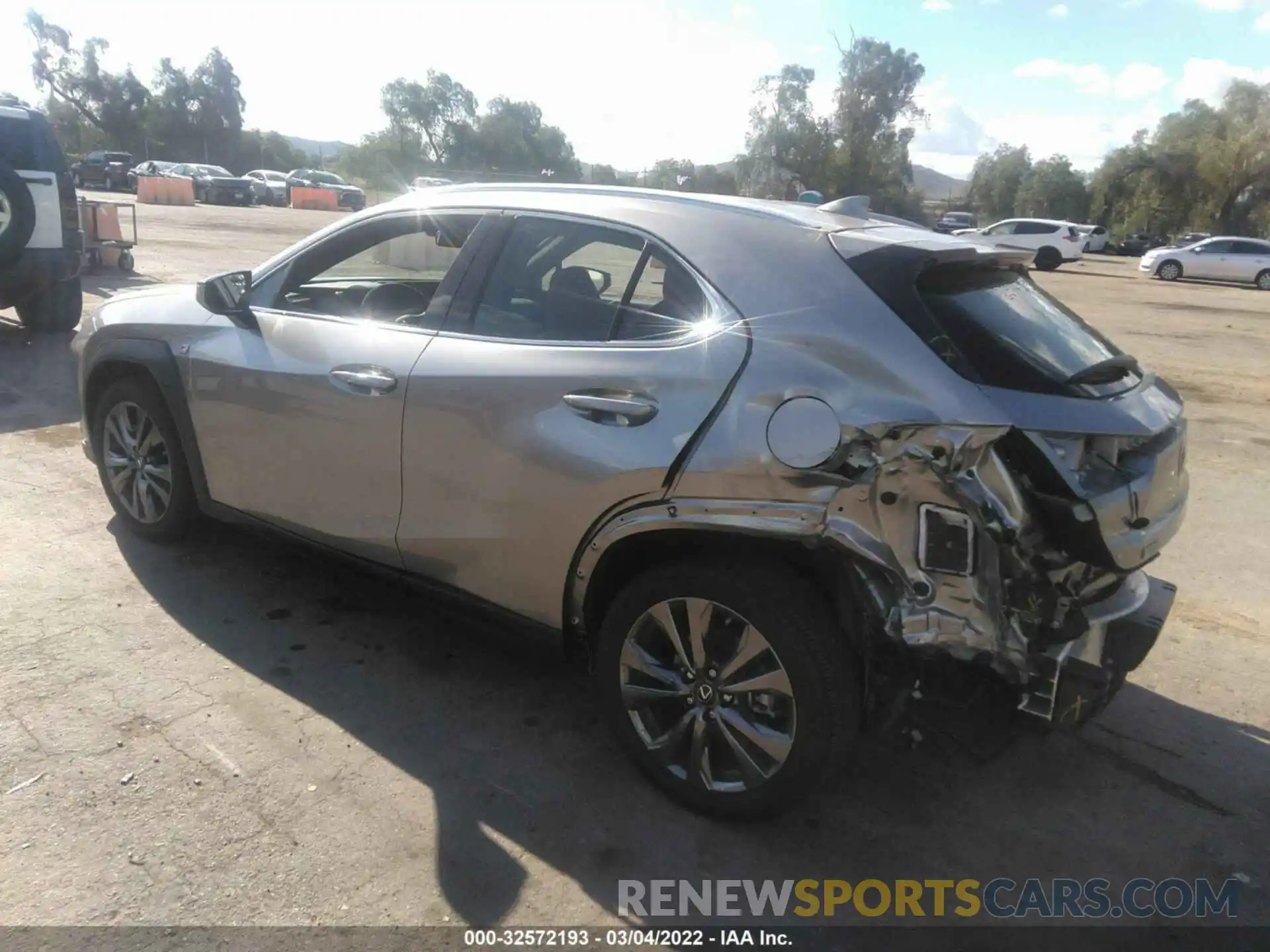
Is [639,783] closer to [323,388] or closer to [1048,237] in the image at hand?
[323,388]

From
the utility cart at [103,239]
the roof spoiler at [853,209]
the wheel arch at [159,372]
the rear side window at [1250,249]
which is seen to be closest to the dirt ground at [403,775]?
the wheel arch at [159,372]

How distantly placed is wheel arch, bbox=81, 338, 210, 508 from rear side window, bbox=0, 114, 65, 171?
5266 millimetres

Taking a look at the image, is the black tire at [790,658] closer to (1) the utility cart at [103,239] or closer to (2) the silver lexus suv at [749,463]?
(2) the silver lexus suv at [749,463]

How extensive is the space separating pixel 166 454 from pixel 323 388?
1.24 m

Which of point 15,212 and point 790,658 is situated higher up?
point 15,212

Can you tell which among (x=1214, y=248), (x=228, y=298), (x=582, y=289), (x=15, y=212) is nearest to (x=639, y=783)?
(x=582, y=289)

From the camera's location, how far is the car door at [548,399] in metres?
2.82

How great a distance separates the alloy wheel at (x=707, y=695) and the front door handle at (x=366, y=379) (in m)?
1.23

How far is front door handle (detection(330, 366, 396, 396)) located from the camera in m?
3.38

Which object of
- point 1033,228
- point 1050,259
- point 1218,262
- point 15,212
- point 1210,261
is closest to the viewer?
point 15,212

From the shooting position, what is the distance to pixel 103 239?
14016mm

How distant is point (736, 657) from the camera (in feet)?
9.06

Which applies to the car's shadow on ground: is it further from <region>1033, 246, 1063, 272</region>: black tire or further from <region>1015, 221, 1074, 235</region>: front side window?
<region>1015, 221, 1074, 235</region>: front side window

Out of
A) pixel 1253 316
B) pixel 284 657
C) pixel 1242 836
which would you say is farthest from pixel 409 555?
pixel 1253 316
